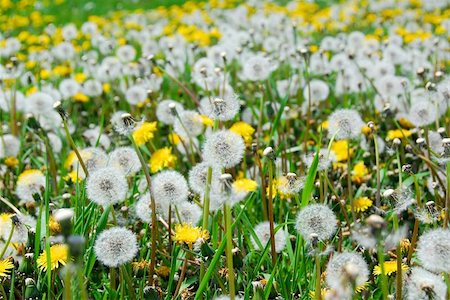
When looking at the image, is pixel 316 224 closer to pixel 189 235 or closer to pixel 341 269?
pixel 341 269

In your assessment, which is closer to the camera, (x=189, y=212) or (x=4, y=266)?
(x=4, y=266)

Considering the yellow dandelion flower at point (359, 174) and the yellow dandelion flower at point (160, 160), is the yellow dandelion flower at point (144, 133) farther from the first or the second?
the yellow dandelion flower at point (359, 174)

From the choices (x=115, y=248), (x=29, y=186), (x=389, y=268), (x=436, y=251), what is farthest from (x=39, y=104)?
(x=436, y=251)

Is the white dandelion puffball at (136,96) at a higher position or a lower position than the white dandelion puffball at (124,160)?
higher

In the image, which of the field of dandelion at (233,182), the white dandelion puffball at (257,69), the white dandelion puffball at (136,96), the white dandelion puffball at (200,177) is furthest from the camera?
the white dandelion puffball at (136,96)

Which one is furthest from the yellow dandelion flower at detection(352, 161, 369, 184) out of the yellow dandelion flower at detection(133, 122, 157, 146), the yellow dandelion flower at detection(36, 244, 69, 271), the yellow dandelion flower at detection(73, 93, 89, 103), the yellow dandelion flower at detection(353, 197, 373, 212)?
the yellow dandelion flower at detection(73, 93, 89, 103)

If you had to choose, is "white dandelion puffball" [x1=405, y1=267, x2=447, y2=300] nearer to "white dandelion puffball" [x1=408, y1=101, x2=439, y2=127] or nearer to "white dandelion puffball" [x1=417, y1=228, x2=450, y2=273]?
"white dandelion puffball" [x1=417, y1=228, x2=450, y2=273]

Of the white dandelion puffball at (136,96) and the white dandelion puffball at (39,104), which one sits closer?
the white dandelion puffball at (39,104)

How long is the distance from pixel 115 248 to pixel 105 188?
0.22 meters

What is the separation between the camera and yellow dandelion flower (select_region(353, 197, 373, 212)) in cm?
224

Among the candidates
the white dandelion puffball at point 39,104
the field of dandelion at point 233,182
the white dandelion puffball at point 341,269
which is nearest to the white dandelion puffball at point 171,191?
the field of dandelion at point 233,182

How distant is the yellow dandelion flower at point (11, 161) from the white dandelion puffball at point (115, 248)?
1254mm

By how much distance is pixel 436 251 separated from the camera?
58.5 inches

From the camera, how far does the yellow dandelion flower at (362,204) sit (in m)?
2.24
